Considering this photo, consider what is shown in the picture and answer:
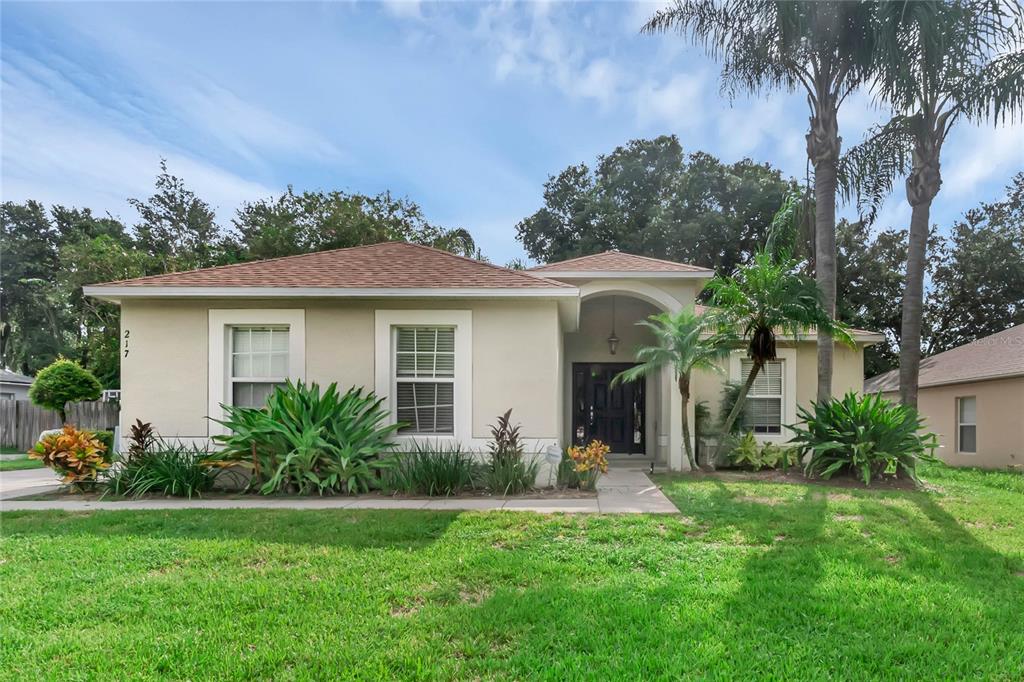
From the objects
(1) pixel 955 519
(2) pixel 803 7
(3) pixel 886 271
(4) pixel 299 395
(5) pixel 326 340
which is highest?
(2) pixel 803 7

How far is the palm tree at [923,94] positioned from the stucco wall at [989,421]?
15.4 feet

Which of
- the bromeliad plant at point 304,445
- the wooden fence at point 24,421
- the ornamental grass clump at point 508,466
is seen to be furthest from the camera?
the wooden fence at point 24,421

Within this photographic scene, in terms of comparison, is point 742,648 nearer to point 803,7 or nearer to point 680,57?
point 803,7

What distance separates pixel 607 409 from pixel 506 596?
387 inches

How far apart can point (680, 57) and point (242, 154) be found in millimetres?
10006

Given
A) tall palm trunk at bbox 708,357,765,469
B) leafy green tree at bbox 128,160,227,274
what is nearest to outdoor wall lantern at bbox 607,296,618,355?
tall palm trunk at bbox 708,357,765,469

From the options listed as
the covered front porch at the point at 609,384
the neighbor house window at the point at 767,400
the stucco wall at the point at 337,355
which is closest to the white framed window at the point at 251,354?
the stucco wall at the point at 337,355

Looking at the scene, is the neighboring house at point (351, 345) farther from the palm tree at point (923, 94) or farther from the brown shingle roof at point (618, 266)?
the palm tree at point (923, 94)

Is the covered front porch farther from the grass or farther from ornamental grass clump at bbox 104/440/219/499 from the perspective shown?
ornamental grass clump at bbox 104/440/219/499

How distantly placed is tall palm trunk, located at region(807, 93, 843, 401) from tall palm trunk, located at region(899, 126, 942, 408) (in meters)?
2.07

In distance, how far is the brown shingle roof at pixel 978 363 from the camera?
45.7ft

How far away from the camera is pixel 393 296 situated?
8211 mm

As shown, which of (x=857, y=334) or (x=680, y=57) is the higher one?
(x=680, y=57)

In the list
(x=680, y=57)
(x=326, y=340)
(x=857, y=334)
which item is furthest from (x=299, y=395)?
(x=857, y=334)
